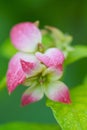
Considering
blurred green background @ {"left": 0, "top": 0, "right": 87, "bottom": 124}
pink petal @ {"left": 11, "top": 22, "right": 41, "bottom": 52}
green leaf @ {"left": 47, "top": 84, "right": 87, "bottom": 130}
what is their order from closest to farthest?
green leaf @ {"left": 47, "top": 84, "right": 87, "bottom": 130}
pink petal @ {"left": 11, "top": 22, "right": 41, "bottom": 52}
blurred green background @ {"left": 0, "top": 0, "right": 87, "bottom": 124}

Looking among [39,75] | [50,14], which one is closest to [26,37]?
[39,75]

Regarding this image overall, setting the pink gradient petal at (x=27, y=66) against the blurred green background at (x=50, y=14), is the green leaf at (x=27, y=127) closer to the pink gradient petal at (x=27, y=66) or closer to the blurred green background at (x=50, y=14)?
the pink gradient petal at (x=27, y=66)

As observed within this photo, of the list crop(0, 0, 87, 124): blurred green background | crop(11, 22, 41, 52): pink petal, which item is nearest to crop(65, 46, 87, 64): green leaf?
crop(11, 22, 41, 52): pink petal

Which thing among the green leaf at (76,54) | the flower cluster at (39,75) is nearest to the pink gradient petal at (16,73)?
the flower cluster at (39,75)

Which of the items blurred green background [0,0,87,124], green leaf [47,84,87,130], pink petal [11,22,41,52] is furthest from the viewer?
blurred green background [0,0,87,124]

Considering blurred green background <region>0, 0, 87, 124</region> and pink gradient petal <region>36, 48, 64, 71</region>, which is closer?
pink gradient petal <region>36, 48, 64, 71</region>

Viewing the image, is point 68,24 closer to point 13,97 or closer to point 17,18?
point 17,18

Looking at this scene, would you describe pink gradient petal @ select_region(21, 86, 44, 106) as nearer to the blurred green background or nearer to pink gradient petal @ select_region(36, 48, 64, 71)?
pink gradient petal @ select_region(36, 48, 64, 71)
